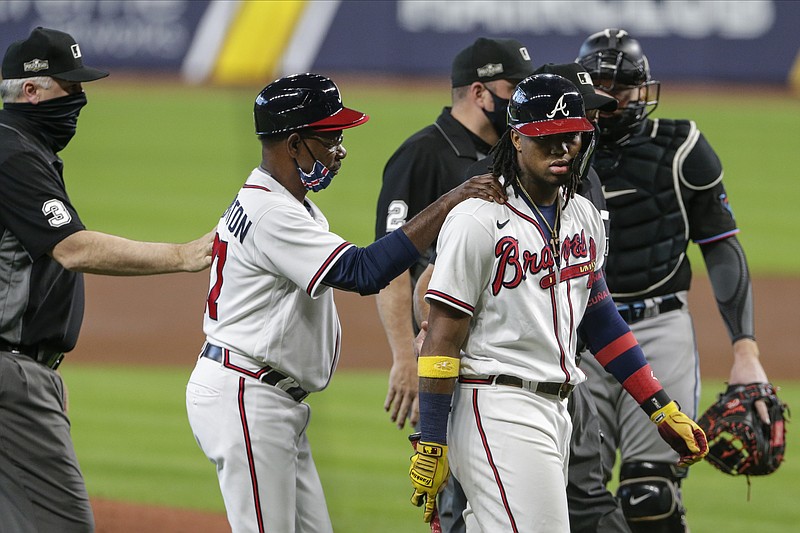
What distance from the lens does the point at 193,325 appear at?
477 inches

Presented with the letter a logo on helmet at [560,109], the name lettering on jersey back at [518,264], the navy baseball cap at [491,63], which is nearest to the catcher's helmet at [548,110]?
the letter a logo on helmet at [560,109]

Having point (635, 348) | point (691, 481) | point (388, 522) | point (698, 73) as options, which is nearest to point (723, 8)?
point (698, 73)

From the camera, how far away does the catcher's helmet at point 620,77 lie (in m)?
5.23

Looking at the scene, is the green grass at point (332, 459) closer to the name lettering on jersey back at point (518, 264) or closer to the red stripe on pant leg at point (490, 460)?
the red stripe on pant leg at point (490, 460)

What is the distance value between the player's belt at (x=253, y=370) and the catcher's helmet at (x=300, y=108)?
76cm

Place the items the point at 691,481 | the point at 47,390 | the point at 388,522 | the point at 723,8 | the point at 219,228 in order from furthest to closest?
the point at 723,8, the point at 691,481, the point at 388,522, the point at 47,390, the point at 219,228

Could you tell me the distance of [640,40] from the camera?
2050 cm

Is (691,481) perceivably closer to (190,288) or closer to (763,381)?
(763,381)

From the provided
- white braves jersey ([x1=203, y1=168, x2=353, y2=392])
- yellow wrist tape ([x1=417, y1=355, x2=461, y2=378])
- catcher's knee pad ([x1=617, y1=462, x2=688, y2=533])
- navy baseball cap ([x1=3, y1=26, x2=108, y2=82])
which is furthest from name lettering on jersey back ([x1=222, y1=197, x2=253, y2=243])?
catcher's knee pad ([x1=617, y1=462, x2=688, y2=533])

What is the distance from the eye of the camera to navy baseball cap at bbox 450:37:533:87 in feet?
17.0

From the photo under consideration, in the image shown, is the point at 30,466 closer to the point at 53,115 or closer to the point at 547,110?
the point at 53,115

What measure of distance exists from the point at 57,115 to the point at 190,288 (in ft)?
29.8

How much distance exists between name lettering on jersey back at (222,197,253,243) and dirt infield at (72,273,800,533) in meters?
6.57

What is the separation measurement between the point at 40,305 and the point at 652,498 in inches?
102
